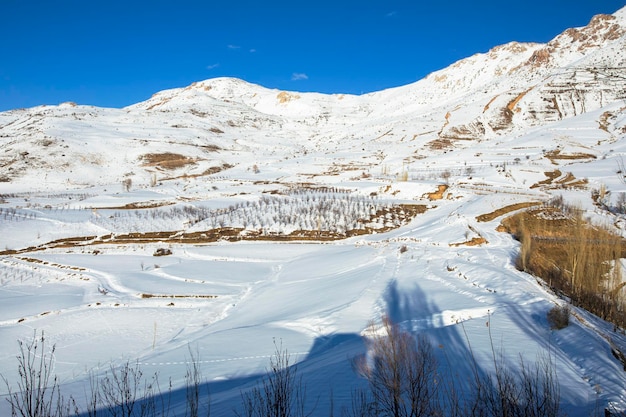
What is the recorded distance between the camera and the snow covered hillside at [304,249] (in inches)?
283

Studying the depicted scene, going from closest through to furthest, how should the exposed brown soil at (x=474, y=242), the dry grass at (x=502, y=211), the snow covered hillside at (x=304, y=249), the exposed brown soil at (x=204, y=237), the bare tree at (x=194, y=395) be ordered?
the bare tree at (x=194, y=395)
the snow covered hillside at (x=304, y=249)
the exposed brown soil at (x=474, y=242)
the dry grass at (x=502, y=211)
the exposed brown soil at (x=204, y=237)

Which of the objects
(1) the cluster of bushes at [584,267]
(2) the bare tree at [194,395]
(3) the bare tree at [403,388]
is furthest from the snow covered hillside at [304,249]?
(1) the cluster of bushes at [584,267]

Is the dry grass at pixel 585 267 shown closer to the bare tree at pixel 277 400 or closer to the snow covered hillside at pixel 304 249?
the snow covered hillside at pixel 304 249

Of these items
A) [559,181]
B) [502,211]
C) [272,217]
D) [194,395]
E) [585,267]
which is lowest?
[194,395]

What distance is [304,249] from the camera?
826 inches

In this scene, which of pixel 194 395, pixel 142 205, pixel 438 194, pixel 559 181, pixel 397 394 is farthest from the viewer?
pixel 142 205

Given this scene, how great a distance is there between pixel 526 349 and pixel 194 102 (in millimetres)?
149885

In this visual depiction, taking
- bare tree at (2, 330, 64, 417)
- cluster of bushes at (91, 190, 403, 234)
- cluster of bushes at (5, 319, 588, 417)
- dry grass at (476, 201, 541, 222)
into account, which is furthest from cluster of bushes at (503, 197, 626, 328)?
cluster of bushes at (91, 190, 403, 234)

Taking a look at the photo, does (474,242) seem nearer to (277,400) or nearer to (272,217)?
(272,217)

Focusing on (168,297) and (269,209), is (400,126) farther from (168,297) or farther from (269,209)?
(168,297)

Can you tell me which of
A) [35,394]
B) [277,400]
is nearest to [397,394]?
[277,400]

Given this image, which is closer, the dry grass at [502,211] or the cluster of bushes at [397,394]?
the cluster of bushes at [397,394]

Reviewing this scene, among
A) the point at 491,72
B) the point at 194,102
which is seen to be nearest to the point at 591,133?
the point at 491,72

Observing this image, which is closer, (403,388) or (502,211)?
(403,388)
